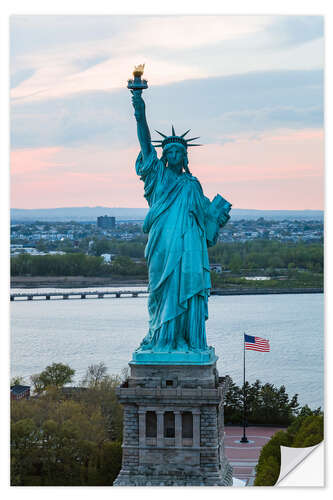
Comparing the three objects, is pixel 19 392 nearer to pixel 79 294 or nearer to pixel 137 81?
pixel 137 81

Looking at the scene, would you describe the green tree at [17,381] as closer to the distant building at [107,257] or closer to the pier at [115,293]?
the pier at [115,293]

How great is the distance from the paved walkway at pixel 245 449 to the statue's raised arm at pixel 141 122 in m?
6.26

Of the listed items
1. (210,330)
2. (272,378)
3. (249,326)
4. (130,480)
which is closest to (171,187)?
(130,480)

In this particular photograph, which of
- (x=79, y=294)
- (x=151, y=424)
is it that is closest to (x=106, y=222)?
(x=79, y=294)

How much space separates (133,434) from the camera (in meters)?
14.9

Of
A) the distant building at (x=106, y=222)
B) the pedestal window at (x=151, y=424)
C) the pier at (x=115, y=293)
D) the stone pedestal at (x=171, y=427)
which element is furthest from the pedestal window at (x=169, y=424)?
the distant building at (x=106, y=222)

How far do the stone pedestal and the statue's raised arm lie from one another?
288 cm

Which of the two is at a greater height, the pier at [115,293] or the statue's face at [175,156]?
the statue's face at [175,156]

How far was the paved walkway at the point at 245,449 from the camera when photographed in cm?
2072

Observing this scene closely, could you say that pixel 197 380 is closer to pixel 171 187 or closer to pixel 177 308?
pixel 177 308

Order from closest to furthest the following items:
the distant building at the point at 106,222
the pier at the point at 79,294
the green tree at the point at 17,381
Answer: the green tree at the point at 17,381
the pier at the point at 79,294
the distant building at the point at 106,222

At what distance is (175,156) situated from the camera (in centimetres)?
1552
